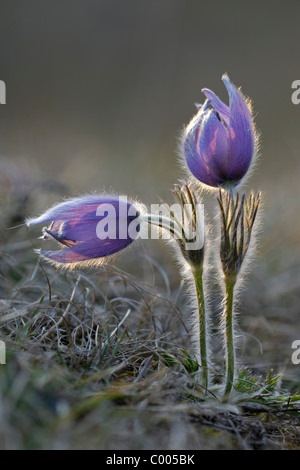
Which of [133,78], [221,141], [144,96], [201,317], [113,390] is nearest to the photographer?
[113,390]

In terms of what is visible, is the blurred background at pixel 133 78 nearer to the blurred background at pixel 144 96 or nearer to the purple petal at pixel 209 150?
the blurred background at pixel 144 96

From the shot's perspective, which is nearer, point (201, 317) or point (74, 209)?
point (74, 209)

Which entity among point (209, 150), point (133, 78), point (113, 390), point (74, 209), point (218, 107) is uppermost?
point (133, 78)

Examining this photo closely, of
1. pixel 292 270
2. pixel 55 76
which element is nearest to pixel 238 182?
pixel 292 270

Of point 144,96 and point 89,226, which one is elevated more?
point 144,96

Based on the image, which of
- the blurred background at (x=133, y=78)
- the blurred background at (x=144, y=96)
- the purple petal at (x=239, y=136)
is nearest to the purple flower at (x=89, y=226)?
the purple petal at (x=239, y=136)

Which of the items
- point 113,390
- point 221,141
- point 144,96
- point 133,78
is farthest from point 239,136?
point 133,78

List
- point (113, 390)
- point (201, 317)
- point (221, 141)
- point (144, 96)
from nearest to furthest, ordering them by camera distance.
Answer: point (113, 390), point (221, 141), point (201, 317), point (144, 96)

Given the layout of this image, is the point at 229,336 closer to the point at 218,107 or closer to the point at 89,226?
the point at 89,226
